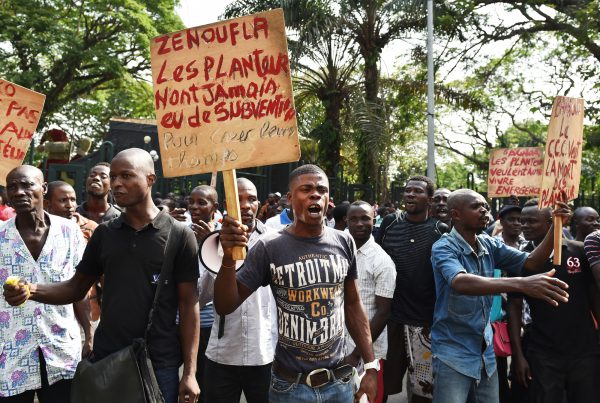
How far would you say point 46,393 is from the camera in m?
3.96

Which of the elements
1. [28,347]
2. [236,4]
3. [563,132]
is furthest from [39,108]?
[236,4]

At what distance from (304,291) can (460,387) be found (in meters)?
1.51

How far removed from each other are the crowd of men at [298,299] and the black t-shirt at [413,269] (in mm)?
12

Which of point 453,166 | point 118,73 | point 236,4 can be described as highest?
point 236,4

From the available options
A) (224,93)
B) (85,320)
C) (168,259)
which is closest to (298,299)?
(168,259)

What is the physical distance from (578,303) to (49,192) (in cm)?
430

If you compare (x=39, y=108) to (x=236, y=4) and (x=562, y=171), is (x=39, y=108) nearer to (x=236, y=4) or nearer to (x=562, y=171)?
(x=562, y=171)

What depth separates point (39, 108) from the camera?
5.29 m

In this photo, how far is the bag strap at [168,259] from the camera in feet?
11.1

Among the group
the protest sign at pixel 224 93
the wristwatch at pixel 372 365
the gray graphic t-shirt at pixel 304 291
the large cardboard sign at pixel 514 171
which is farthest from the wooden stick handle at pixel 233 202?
the large cardboard sign at pixel 514 171

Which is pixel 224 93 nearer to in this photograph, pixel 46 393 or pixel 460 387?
pixel 46 393

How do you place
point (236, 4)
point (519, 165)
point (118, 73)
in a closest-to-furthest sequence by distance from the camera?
point (519, 165)
point (236, 4)
point (118, 73)

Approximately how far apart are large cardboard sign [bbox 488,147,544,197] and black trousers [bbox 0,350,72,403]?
326 inches

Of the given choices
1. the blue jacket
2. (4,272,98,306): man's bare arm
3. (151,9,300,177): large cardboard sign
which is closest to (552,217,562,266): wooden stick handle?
the blue jacket
